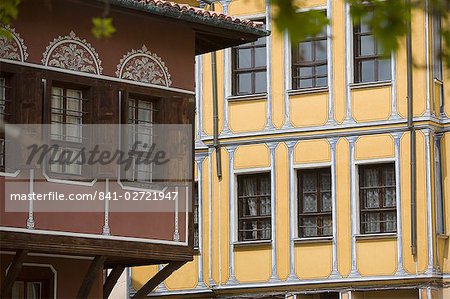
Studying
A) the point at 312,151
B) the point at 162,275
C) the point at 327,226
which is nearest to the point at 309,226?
the point at 327,226

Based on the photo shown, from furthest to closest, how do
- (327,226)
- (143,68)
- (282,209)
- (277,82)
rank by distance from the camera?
(277,82)
(282,209)
(327,226)
(143,68)

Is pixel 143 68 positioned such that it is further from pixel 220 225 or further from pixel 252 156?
pixel 220 225

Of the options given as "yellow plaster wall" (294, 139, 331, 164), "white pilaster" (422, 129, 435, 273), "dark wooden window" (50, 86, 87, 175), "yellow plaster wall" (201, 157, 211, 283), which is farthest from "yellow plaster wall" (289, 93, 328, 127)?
"dark wooden window" (50, 86, 87, 175)

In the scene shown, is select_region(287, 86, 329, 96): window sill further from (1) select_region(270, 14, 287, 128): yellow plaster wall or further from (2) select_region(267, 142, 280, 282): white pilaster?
(2) select_region(267, 142, 280, 282): white pilaster

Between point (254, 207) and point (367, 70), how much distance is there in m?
3.67

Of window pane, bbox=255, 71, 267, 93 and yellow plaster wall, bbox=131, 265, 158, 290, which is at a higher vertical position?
window pane, bbox=255, 71, 267, 93

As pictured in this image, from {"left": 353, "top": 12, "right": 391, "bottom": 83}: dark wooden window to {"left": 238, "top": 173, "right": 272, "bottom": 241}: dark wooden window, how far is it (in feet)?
9.53

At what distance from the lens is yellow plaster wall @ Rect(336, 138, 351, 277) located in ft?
95.4

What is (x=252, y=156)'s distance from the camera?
3055 cm

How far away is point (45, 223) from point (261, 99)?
1164cm

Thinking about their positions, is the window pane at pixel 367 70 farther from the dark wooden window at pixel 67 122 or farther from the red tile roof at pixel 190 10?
the dark wooden window at pixel 67 122

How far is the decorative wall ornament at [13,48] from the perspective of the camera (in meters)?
19.6


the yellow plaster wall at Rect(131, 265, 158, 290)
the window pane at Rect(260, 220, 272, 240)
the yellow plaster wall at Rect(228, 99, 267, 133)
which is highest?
the yellow plaster wall at Rect(228, 99, 267, 133)

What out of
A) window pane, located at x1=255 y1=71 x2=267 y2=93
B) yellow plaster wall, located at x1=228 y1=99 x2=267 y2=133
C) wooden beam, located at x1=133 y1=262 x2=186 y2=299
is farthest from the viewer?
window pane, located at x1=255 y1=71 x2=267 y2=93
